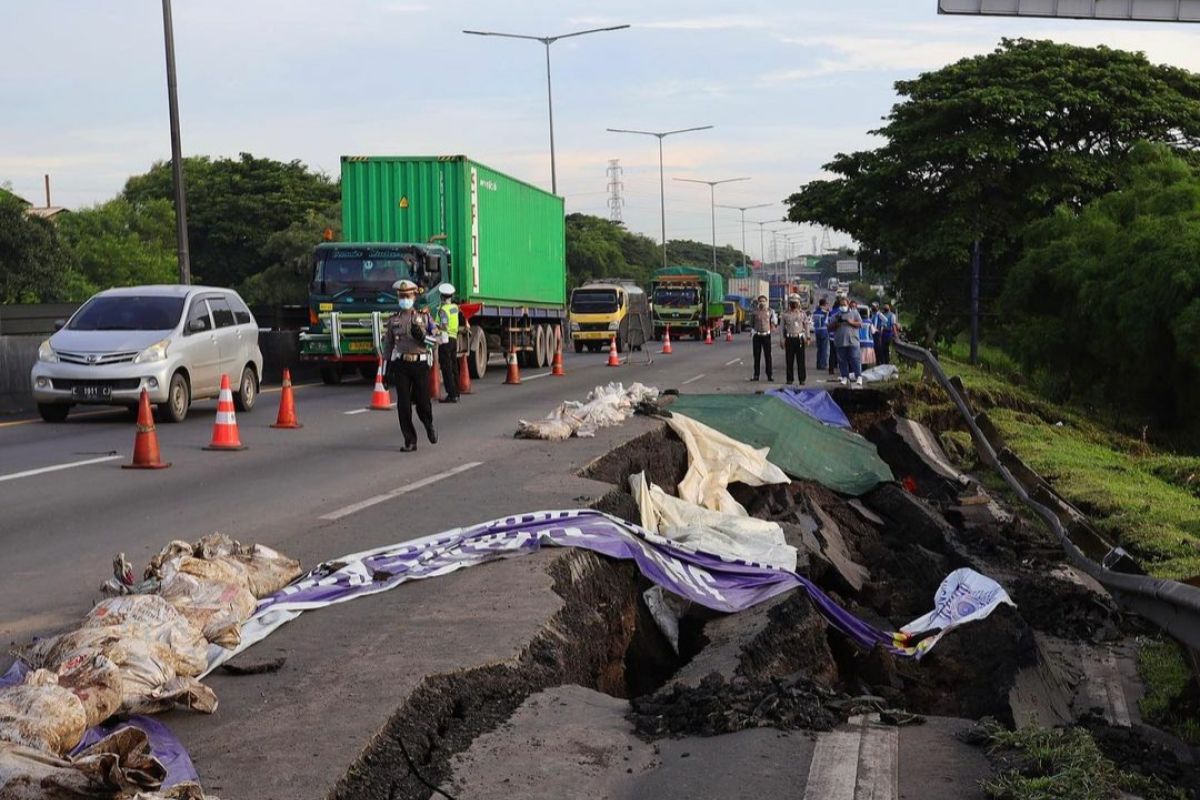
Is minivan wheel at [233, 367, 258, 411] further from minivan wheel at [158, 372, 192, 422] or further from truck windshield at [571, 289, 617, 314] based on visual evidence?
truck windshield at [571, 289, 617, 314]

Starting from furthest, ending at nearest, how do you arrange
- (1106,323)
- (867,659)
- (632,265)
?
1. (632,265)
2. (1106,323)
3. (867,659)

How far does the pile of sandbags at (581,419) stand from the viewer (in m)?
15.9

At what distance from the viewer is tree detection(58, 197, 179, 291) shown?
6319 cm

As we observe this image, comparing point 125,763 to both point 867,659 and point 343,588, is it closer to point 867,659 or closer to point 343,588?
point 343,588

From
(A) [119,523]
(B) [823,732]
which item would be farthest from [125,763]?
(A) [119,523]

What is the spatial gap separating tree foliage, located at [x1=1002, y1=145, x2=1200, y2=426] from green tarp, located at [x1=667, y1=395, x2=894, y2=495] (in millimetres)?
7573

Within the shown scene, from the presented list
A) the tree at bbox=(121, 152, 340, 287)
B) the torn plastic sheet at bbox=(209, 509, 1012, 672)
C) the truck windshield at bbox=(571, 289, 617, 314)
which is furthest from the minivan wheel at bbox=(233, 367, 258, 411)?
the tree at bbox=(121, 152, 340, 287)

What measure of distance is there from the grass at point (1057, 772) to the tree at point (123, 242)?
54.6 meters

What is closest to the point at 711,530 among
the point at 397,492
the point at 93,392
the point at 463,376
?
the point at 397,492

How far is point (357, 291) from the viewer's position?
25.7 meters

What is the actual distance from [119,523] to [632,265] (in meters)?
111

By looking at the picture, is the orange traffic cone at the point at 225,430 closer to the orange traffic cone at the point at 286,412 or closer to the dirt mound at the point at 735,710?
the orange traffic cone at the point at 286,412

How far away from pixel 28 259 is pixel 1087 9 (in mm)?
42458

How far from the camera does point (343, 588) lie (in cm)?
754
